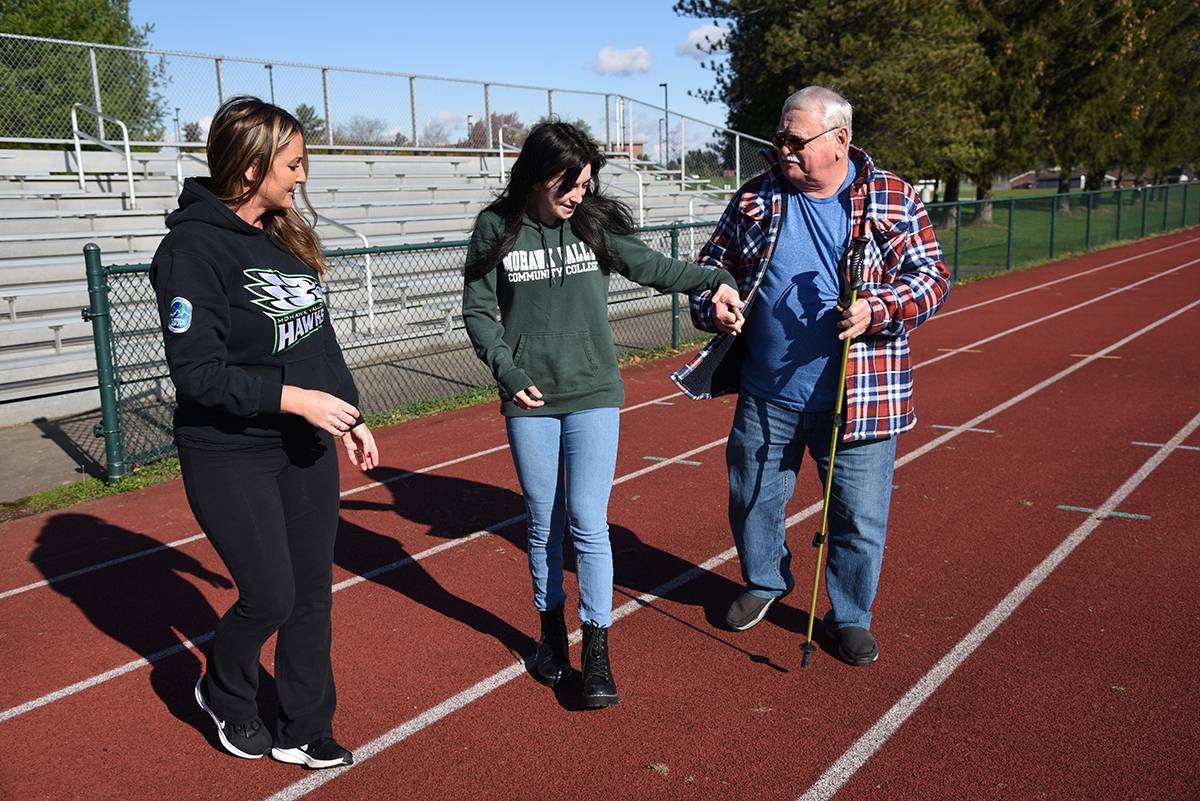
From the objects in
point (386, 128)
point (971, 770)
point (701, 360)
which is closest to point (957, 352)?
point (701, 360)

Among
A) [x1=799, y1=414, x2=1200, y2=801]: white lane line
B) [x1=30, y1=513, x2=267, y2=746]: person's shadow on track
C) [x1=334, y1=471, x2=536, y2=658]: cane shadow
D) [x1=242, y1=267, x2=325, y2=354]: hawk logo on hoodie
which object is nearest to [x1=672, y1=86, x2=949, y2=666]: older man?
[x1=799, y1=414, x2=1200, y2=801]: white lane line

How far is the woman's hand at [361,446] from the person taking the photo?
3162 millimetres

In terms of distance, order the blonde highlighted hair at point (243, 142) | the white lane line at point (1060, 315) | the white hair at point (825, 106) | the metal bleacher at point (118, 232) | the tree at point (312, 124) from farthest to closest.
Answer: the tree at point (312, 124) → the white lane line at point (1060, 315) → the metal bleacher at point (118, 232) → the white hair at point (825, 106) → the blonde highlighted hair at point (243, 142)

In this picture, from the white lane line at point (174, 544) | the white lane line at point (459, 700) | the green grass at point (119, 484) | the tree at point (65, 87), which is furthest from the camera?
the tree at point (65, 87)

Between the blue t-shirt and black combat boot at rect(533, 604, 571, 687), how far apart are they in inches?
45.8

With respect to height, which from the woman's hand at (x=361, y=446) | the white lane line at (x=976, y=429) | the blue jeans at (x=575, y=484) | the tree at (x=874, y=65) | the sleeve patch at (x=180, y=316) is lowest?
the white lane line at (x=976, y=429)

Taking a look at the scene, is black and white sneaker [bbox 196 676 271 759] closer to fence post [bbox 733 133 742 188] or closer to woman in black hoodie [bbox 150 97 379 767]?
woman in black hoodie [bbox 150 97 379 767]

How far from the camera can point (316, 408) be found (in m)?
2.79

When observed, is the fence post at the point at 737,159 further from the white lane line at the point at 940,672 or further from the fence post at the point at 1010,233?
the white lane line at the point at 940,672

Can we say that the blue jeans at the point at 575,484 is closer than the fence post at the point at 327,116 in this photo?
Yes

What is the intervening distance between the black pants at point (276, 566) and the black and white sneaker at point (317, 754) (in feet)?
0.10

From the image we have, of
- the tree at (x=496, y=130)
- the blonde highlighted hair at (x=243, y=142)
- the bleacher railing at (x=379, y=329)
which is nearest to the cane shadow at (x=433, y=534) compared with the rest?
the bleacher railing at (x=379, y=329)

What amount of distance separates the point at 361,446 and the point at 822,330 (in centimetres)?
173

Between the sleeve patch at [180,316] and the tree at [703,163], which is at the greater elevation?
the tree at [703,163]
